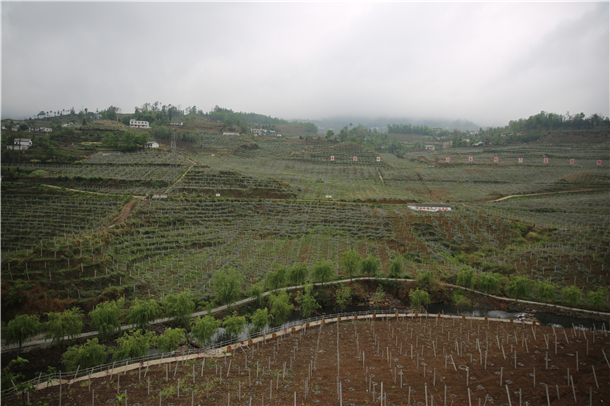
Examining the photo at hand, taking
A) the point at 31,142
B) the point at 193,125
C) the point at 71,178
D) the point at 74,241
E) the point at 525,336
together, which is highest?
the point at 193,125

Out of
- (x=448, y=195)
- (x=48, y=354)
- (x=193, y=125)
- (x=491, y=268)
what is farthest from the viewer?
(x=193, y=125)

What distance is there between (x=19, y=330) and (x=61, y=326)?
3.40 meters

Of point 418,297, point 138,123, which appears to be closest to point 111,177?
point 418,297

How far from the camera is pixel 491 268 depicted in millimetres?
49312

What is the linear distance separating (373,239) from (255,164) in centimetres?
7146

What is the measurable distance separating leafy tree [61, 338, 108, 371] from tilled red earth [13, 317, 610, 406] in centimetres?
318

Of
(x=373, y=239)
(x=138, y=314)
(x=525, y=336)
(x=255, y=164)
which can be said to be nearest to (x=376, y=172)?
(x=255, y=164)

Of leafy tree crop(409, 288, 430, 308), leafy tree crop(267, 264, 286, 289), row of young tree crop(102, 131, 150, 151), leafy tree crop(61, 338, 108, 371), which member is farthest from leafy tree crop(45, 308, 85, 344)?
row of young tree crop(102, 131, 150, 151)

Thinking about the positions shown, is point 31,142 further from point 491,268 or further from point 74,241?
point 491,268

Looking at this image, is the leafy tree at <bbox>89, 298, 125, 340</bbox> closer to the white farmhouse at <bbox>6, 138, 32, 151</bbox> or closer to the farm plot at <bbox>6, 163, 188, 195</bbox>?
the farm plot at <bbox>6, 163, 188, 195</bbox>

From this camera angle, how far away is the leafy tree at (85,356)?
952 inches

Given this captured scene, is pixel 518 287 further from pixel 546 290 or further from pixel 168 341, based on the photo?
pixel 168 341

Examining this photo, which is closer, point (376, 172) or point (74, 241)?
point (74, 241)

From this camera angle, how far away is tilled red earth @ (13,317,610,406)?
65.7 feet
